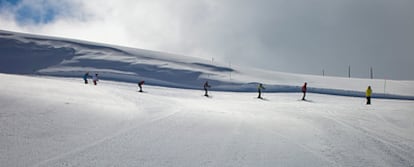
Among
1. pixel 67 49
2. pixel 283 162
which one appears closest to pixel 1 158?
pixel 283 162

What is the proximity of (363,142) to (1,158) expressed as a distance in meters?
7.22

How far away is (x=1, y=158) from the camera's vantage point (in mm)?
4711

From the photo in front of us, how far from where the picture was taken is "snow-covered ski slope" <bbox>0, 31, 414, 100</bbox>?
36.9 meters

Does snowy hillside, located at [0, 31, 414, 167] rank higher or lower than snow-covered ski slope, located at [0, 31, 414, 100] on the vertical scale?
lower

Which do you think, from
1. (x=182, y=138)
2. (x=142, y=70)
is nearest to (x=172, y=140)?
(x=182, y=138)

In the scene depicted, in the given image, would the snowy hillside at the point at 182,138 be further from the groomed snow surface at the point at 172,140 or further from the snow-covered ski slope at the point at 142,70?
the snow-covered ski slope at the point at 142,70

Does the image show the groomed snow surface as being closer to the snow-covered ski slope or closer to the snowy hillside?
the snowy hillside

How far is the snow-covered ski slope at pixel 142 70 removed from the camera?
36.9m

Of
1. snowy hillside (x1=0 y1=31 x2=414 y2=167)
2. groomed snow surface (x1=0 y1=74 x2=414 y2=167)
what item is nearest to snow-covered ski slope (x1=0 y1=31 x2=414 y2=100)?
snowy hillside (x1=0 y1=31 x2=414 y2=167)

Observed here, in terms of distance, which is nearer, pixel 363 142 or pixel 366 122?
pixel 363 142

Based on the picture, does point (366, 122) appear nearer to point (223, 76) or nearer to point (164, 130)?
point (164, 130)

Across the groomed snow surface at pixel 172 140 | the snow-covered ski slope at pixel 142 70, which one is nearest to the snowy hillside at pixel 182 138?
the groomed snow surface at pixel 172 140

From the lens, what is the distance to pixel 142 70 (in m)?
44.9

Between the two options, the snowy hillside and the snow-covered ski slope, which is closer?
the snowy hillside
